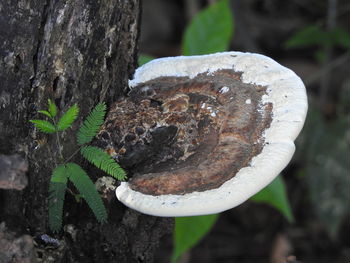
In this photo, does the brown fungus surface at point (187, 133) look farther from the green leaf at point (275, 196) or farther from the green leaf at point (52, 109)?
the green leaf at point (275, 196)

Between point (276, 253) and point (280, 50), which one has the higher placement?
point (280, 50)

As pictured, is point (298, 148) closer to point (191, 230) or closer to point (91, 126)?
point (191, 230)

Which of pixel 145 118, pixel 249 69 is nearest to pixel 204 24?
pixel 249 69

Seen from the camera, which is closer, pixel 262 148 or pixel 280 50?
pixel 262 148

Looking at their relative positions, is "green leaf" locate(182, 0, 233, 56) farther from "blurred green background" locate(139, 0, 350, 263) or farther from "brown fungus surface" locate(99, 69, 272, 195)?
"brown fungus surface" locate(99, 69, 272, 195)

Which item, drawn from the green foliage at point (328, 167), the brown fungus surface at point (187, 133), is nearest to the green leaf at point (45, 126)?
the brown fungus surface at point (187, 133)

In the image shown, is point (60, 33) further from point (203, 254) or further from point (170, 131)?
point (203, 254)
